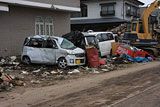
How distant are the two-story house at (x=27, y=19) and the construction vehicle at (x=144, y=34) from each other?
19.3 ft

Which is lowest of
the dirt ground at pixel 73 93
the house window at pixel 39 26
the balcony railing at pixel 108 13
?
the dirt ground at pixel 73 93

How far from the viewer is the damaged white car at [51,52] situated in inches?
519

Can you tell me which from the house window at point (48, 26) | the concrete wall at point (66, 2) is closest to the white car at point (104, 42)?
the concrete wall at point (66, 2)

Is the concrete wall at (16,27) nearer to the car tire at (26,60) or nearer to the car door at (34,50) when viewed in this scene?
the car tire at (26,60)

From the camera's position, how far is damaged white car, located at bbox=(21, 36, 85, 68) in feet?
43.2

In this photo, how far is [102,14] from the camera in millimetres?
41625

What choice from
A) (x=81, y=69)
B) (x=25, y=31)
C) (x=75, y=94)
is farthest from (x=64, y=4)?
(x=75, y=94)

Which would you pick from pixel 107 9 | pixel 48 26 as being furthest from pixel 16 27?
pixel 107 9

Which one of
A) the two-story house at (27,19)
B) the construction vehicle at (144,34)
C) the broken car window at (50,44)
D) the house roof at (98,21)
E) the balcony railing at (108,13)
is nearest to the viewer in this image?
the broken car window at (50,44)

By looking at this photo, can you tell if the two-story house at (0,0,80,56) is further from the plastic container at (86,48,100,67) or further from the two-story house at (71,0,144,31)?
the two-story house at (71,0,144,31)

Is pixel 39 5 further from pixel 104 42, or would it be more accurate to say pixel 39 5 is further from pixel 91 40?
pixel 104 42

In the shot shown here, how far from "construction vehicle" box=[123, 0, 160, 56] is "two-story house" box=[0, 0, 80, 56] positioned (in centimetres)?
587

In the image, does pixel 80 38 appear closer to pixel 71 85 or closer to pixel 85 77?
pixel 85 77

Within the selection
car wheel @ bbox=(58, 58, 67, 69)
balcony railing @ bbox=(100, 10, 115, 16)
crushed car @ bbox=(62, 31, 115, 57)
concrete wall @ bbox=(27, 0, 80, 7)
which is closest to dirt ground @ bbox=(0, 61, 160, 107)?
car wheel @ bbox=(58, 58, 67, 69)
